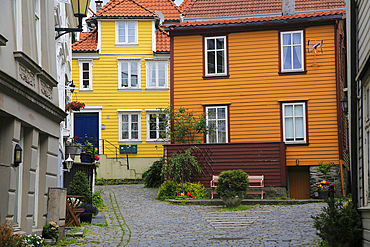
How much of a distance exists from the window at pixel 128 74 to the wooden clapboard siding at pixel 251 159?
380 inches

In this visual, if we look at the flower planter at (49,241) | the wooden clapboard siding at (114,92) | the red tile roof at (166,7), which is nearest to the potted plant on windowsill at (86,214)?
the flower planter at (49,241)

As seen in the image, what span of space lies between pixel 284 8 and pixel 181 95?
20.2 ft

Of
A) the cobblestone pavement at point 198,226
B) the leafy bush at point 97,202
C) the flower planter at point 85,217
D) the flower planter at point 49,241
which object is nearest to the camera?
the flower planter at point 49,241

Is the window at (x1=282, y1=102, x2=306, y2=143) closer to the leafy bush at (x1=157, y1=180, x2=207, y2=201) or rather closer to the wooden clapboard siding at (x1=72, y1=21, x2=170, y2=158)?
the leafy bush at (x1=157, y1=180, x2=207, y2=201)

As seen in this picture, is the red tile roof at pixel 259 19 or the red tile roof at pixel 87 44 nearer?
the red tile roof at pixel 259 19

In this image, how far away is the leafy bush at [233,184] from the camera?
16578 mm

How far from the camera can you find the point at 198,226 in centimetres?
1382

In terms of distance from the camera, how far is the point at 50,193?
37.4 feet

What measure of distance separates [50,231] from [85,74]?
19.3 m

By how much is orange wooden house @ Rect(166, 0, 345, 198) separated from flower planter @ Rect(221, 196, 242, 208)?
10.7 feet

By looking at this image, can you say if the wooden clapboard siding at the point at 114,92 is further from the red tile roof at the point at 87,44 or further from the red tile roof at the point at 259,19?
the red tile roof at the point at 259,19

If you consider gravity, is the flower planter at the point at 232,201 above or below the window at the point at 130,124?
below

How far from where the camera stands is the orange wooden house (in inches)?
794

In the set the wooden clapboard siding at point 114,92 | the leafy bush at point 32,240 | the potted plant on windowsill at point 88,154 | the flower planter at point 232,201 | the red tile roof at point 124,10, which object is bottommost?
the leafy bush at point 32,240
